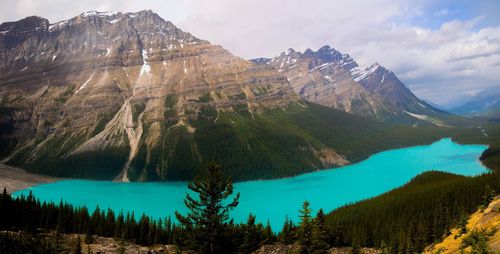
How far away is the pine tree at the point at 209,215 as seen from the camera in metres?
42.0

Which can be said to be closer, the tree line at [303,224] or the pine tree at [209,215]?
the pine tree at [209,215]

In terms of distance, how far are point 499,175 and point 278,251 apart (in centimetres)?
7453

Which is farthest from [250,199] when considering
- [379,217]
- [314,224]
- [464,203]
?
[314,224]

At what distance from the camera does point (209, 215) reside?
139ft

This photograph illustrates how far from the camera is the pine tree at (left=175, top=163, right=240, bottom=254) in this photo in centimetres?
4200

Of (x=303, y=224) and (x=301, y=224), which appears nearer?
(x=303, y=224)

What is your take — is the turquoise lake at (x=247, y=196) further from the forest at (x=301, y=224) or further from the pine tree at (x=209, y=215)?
the pine tree at (x=209, y=215)

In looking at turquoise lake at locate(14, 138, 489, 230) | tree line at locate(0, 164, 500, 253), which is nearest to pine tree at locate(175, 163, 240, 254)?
tree line at locate(0, 164, 500, 253)

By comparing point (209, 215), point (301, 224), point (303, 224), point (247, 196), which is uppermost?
point (209, 215)

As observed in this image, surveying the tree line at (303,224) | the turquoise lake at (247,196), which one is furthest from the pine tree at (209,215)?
the turquoise lake at (247,196)

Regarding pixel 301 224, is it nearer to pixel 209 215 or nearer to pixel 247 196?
pixel 209 215

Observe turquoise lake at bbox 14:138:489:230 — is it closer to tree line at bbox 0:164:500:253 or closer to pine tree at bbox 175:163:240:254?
tree line at bbox 0:164:500:253

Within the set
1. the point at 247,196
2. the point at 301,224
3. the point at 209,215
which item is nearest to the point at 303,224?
the point at 301,224

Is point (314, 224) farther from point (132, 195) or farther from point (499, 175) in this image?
point (132, 195)
